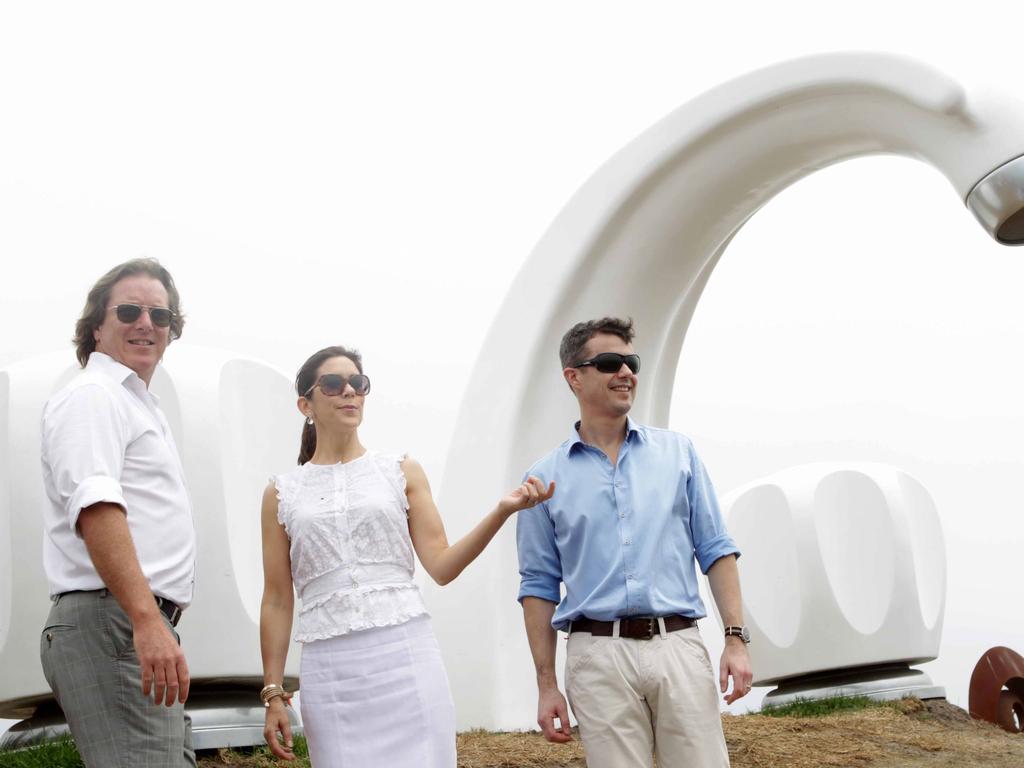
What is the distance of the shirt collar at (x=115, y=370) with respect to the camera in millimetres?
2846

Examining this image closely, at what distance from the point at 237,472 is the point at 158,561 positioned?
297 cm

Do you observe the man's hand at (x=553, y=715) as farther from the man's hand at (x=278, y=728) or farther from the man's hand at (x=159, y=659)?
the man's hand at (x=159, y=659)

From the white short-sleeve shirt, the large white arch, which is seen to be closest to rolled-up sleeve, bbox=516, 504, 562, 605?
the white short-sleeve shirt

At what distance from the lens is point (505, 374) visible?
7.14 metres

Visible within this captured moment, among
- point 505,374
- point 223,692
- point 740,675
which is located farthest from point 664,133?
point 740,675

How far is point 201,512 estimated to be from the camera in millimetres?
5445

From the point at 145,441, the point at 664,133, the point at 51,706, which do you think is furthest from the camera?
the point at 664,133

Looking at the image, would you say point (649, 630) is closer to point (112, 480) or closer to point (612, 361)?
point (612, 361)

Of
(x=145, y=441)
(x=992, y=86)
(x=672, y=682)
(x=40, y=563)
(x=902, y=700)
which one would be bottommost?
(x=902, y=700)

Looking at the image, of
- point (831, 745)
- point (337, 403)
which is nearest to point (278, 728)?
point (337, 403)

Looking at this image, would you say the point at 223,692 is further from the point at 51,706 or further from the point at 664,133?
the point at 664,133

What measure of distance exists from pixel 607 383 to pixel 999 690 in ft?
25.0

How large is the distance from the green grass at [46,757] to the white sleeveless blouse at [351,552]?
A: 8.25 feet

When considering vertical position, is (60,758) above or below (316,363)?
below
